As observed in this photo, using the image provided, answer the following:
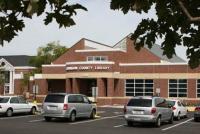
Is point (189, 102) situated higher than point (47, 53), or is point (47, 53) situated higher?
point (47, 53)

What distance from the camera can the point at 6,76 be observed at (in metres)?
80.8

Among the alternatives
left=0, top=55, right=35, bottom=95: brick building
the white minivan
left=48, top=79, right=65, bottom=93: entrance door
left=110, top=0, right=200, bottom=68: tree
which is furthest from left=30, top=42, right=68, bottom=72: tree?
left=110, top=0, right=200, bottom=68: tree

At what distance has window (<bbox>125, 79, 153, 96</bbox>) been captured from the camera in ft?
186

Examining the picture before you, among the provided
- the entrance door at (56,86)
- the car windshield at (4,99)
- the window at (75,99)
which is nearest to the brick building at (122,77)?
the entrance door at (56,86)

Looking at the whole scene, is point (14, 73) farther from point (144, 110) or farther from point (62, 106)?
point (144, 110)

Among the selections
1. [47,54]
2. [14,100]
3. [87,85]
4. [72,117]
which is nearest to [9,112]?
[14,100]

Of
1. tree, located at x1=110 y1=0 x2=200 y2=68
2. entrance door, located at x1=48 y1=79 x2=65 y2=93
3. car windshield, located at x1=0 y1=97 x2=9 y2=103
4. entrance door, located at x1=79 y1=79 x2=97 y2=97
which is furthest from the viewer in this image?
entrance door, located at x1=48 y1=79 x2=65 y2=93

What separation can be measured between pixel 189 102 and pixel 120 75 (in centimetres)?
866

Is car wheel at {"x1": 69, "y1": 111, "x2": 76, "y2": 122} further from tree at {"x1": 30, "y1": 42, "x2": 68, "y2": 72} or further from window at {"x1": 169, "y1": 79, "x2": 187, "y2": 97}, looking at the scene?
tree at {"x1": 30, "y1": 42, "x2": 68, "y2": 72}

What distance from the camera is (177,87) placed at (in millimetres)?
55375

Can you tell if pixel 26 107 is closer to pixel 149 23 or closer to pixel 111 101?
pixel 111 101

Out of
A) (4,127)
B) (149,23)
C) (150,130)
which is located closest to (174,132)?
(150,130)

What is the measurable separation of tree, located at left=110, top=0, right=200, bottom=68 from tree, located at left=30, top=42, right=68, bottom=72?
240ft

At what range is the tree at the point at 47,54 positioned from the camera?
78.4 meters
